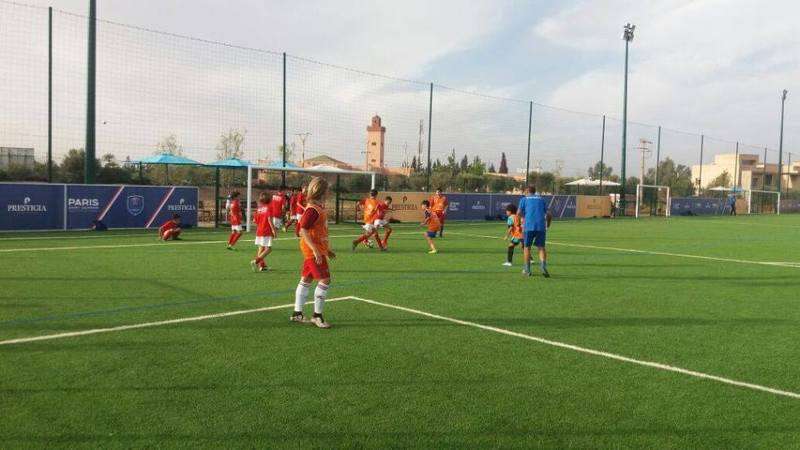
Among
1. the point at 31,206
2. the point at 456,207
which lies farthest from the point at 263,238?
the point at 456,207

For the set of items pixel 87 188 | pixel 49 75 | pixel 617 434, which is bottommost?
pixel 617 434

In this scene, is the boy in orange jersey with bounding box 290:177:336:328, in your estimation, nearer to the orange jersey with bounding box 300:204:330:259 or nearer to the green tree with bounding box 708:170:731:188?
the orange jersey with bounding box 300:204:330:259

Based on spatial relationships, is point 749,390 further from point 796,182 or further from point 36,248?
point 796,182

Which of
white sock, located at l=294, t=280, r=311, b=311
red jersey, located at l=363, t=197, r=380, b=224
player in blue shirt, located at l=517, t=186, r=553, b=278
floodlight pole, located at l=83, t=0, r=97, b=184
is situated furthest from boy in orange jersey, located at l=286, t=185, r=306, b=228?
floodlight pole, located at l=83, t=0, r=97, b=184

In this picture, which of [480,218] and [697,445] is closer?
[697,445]

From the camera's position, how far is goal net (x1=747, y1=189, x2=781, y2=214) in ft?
195

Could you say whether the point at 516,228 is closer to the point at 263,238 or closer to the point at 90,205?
the point at 263,238

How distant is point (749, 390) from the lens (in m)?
5.24

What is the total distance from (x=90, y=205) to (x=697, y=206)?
46.2m

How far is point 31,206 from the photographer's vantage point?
1964 cm

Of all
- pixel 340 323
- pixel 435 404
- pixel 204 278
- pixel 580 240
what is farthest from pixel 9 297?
pixel 580 240

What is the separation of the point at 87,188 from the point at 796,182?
A: 113798 millimetres

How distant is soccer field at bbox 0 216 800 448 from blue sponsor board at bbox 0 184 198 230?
8.86m

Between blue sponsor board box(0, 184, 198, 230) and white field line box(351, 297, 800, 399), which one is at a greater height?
blue sponsor board box(0, 184, 198, 230)
